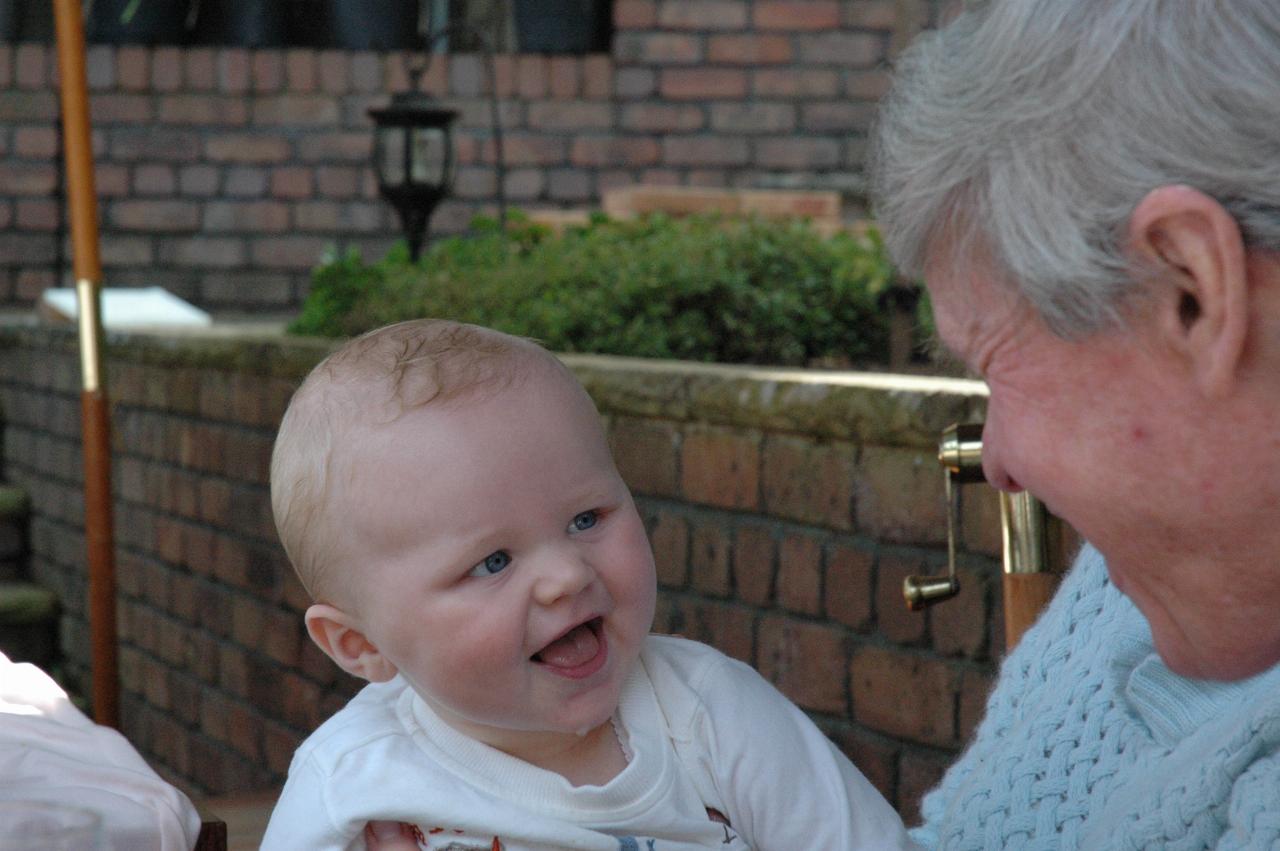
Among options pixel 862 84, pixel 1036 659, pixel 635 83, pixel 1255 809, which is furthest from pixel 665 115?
pixel 1255 809

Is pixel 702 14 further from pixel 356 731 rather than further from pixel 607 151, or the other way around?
pixel 356 731

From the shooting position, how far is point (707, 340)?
4.17 metres

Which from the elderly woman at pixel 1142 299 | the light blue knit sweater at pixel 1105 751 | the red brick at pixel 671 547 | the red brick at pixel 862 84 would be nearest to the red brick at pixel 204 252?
the red brick at pixel 862 84

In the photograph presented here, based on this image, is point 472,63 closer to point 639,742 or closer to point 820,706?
point 820,706

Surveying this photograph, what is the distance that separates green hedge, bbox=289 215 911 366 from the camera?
415 cm

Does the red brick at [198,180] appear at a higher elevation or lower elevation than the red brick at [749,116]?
lower

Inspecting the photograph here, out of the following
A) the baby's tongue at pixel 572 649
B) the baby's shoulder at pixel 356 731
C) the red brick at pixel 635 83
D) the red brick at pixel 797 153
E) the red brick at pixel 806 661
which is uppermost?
the red brick at pixel 635 83

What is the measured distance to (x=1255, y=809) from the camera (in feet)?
3.93

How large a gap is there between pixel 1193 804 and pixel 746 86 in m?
6.37

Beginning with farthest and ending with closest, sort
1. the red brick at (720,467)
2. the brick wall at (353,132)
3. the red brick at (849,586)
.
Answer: the brick wall at (353,132) → the red brick at (720,467) → the red brick at (849,586)

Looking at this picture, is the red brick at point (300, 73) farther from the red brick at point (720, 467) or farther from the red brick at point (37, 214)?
the red brick at point (720, 467)

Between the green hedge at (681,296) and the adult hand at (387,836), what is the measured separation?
2511mm

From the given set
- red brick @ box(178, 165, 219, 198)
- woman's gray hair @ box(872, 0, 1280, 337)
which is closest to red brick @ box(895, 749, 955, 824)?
woman's gray hair @ box(872, 0, 1280, 337)

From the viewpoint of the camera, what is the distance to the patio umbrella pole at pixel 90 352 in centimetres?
290
